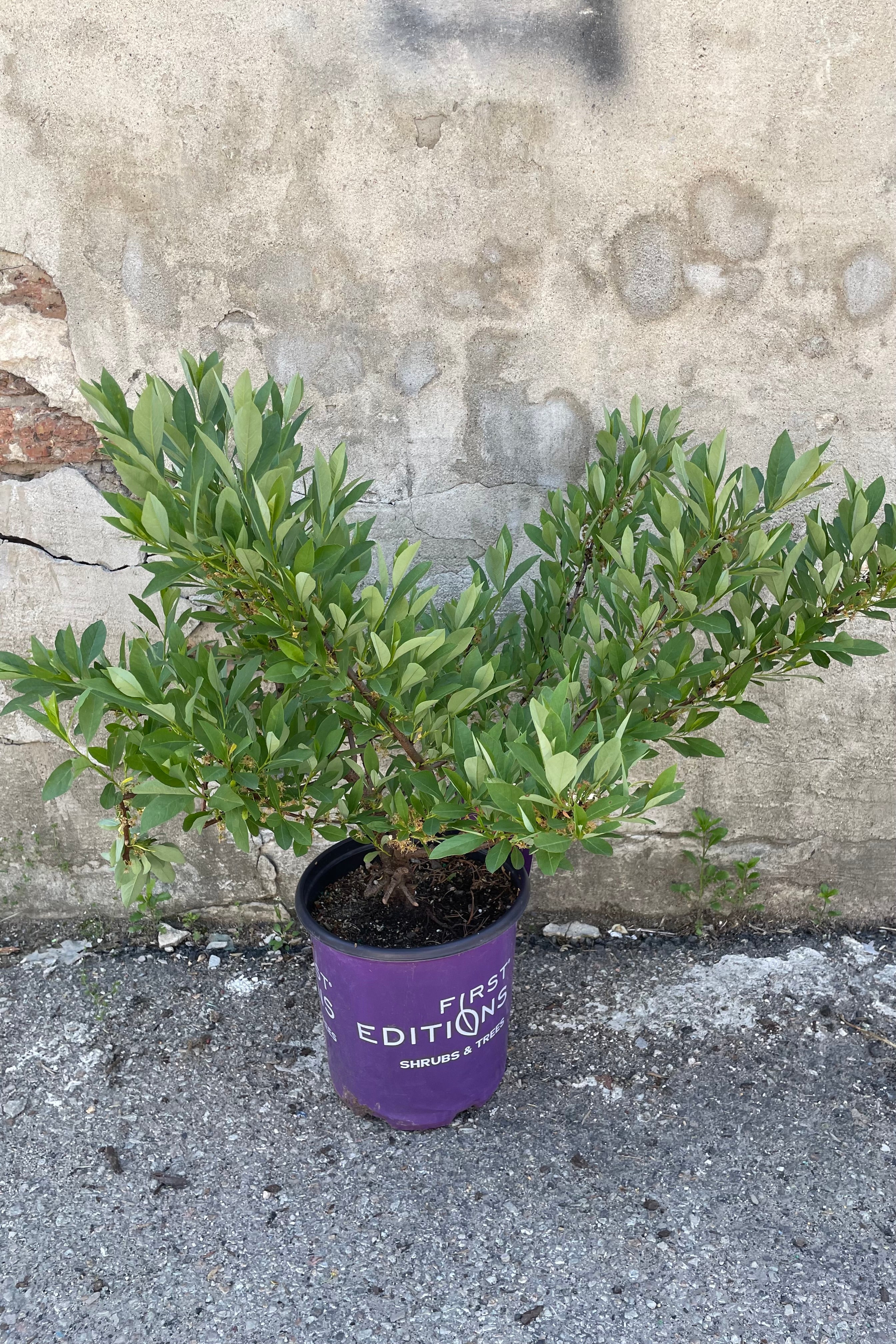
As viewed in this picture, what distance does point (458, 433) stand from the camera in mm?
2238

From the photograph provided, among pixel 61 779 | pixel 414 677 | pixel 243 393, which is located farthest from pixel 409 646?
pixel 61 779

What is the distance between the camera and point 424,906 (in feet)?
6.73

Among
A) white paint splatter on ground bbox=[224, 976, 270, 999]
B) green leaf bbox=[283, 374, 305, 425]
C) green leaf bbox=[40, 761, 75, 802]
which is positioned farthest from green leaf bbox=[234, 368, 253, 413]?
white paint splatter on ground bbox=[224, 976, 270, 999]

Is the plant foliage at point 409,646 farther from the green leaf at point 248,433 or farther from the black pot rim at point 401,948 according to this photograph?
the black pot rim at point 401,948

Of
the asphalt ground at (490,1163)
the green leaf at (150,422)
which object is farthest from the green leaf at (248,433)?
the asphalt ground at (490,1163)

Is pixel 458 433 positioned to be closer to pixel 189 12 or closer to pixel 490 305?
pixel 490 305

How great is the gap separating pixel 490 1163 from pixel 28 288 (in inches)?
88.0

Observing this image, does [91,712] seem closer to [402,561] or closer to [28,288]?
[402,561]

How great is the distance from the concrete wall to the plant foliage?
17.3 inches

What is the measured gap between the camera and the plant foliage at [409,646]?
129 cm

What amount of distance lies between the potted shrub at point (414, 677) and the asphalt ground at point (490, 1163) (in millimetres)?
208

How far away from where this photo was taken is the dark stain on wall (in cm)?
198

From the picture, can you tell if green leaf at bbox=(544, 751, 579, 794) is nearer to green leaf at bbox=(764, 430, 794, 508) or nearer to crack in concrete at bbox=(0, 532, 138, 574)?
green leaf at bbox=(764, 430, 794, 508)

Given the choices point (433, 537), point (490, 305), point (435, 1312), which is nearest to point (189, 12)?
point (490, 305)
